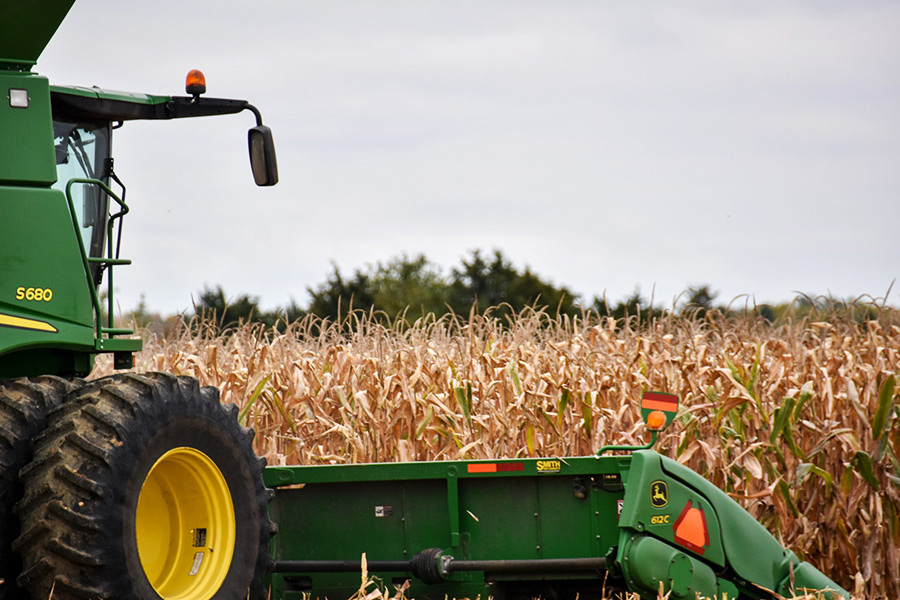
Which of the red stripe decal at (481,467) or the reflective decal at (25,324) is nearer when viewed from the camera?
the reflective decal at (25,324)

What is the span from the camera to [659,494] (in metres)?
4.48

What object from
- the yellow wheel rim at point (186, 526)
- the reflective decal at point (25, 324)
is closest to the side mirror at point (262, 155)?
the reflective decal at point (25, 324)

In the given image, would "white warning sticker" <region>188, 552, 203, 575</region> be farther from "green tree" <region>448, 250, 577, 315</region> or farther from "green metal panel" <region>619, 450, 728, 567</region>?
"green tree" <region>448, 250, 577, 315</region>

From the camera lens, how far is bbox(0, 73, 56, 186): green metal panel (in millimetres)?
3969

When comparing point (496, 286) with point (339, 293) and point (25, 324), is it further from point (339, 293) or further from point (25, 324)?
point (25, 324)

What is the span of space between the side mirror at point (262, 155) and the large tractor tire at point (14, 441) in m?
1.63

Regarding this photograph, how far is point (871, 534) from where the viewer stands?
19.1 ft

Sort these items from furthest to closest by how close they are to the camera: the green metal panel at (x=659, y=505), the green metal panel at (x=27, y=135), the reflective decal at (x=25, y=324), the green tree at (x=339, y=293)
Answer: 1. the green tree at (x=339, y=293)
2. the green metal panel at (x=659, y=505)
3. the green metal panel at (x=27, y=135)
4. the reflective decal at (x=25, y=324)

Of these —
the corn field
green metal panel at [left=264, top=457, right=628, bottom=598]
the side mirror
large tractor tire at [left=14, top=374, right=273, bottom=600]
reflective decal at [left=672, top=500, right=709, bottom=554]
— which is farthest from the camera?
the corn field

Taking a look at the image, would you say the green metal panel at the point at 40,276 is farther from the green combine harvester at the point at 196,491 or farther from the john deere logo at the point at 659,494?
the john deere logo at the point at 659,494

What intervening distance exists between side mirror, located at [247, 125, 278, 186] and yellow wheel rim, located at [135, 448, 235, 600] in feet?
5.09

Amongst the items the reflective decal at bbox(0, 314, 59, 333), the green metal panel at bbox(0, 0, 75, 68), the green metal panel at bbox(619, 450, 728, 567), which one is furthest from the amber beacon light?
the green metal panel at bbox(619, 450, 728, 567)

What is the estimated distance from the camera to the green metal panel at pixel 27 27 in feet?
13.1

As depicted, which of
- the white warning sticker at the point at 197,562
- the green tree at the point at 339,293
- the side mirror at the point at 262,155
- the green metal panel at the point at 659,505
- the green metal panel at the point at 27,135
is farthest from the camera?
the green tree at the point at 339,293
